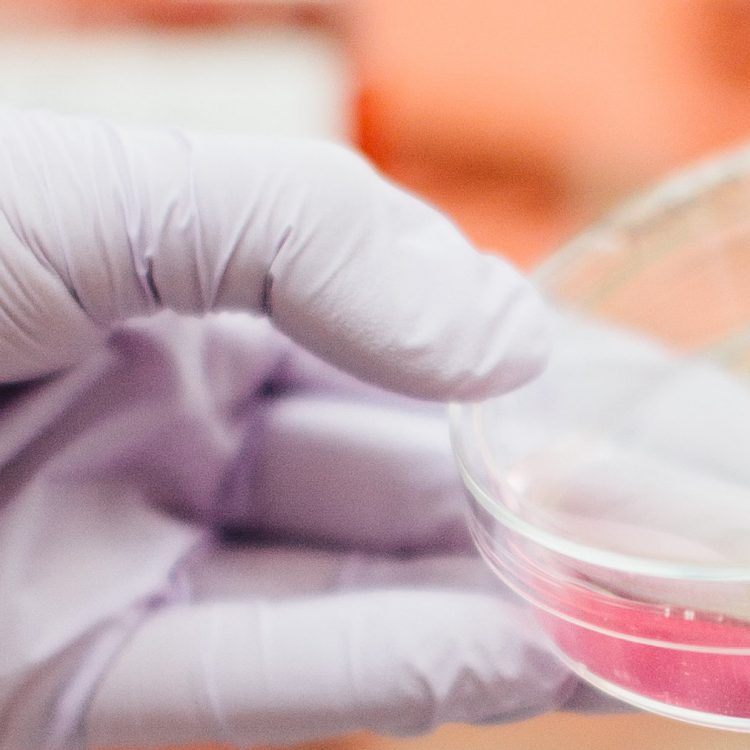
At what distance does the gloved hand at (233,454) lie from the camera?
50 centimetres

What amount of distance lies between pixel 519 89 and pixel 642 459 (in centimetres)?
64

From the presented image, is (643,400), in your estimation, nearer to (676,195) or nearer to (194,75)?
(676,195)

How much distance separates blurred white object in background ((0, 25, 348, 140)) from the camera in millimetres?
1208

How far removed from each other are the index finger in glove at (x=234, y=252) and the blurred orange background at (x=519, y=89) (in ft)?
2.08

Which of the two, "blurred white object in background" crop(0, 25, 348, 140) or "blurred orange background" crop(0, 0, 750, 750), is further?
"blurred white object in background" crop(0, 25, 348, 140)

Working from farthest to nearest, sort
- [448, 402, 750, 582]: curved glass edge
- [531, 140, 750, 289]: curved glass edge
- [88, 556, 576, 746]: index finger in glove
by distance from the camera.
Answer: [531, 140, 750, 289]: curved glass edge, [88, 556, 576, 746]: index finger in glove, [448, 402, 750, 582]: curved glass edge

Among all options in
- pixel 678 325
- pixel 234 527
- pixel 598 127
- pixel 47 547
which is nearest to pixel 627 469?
pixel 678 325

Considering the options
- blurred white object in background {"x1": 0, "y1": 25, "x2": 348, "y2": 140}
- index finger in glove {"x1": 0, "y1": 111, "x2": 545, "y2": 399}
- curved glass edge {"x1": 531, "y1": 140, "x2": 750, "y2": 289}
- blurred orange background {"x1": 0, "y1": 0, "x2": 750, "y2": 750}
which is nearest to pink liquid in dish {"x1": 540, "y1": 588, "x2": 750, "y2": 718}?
index finger in glove {"x1": 0, "y1": 111, "x2": 545, "y2": 399}

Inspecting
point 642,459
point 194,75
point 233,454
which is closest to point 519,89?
point 194,75

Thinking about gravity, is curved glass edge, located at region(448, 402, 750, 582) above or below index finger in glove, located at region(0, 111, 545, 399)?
below

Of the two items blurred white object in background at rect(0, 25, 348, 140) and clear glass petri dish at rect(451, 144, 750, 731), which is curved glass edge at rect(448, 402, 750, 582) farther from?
blurred white object in background at rect(0, 25, 348, 140)

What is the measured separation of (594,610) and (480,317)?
191mm

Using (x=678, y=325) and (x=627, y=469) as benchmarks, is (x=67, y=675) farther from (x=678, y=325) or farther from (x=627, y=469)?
(x=678, y=325)

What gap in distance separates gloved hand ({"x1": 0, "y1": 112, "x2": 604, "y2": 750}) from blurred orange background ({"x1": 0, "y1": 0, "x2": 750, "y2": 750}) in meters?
0.57
